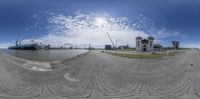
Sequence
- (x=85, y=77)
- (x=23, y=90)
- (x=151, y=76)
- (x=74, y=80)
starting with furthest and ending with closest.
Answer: (x=151, y=76) < (x=85, y=77) < (x=74, y=80) < (x=23, y=90)

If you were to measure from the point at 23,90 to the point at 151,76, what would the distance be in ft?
8.37

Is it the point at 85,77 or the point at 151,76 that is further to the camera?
the point at 151,76

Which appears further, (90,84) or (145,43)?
(145,43)

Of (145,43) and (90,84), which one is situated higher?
(145,43)

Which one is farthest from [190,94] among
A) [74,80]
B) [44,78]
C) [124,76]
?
[44,78]

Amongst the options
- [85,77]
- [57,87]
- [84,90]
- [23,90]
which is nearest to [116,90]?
[84,90]

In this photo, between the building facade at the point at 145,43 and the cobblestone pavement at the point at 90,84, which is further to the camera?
the building facade at the point at 145,43

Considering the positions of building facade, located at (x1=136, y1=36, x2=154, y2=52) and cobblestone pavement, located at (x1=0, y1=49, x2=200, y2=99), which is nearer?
cobblestone pavement, located at (x1=0, y1=49, x2=200, y2=99)

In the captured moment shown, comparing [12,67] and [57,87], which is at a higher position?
[12,67]

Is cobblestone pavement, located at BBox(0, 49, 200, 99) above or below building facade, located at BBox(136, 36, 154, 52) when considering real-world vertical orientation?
below

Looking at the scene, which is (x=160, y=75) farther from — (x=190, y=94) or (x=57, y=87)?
(x=57, y=87)

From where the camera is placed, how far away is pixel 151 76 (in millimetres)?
3613

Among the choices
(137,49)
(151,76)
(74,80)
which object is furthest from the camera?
(137,49)

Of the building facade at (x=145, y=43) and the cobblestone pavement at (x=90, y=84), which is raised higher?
the building facade at (x=145, y=43)
